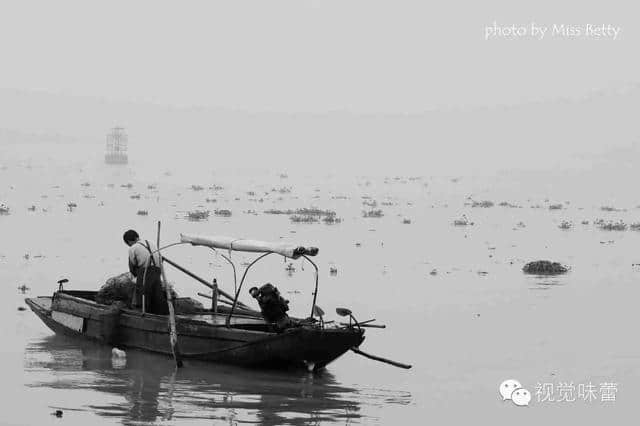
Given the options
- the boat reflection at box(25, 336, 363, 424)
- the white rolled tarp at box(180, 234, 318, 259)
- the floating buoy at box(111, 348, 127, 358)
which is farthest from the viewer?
the floating buoy at box(111, 348, 127, 358)

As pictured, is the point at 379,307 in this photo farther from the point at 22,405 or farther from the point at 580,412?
the point at 22,405

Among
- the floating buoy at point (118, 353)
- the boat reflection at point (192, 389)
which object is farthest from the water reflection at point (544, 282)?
the floating buoy at point (118, 353)

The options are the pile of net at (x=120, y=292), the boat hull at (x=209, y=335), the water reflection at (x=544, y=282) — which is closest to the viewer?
the boat hull at (x=209, y=335)

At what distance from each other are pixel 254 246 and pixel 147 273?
83.9 inches

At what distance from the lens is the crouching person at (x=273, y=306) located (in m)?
17.3

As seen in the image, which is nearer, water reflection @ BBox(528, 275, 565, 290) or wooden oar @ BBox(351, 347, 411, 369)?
wooden oar @ BBox(351, 347, 411, 369)

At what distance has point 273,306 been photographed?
685 inches

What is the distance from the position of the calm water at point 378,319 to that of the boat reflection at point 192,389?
0.03 metres

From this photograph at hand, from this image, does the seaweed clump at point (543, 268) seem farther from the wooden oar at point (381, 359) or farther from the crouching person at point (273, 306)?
the crouching person at point (273, 306)

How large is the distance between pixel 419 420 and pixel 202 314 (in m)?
5.69

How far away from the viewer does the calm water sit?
51.4 ft

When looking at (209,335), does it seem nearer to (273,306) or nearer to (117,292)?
(273,306)

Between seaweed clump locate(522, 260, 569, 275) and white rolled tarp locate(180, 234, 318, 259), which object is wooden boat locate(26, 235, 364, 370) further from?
seaweed clump locate(522, 260, 569, 275)

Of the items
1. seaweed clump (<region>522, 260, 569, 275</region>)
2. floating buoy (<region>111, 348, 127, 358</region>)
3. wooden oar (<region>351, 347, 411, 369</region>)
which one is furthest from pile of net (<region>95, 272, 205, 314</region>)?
seaweed clump (<region>522, 260, 569, 275</region>)
